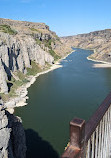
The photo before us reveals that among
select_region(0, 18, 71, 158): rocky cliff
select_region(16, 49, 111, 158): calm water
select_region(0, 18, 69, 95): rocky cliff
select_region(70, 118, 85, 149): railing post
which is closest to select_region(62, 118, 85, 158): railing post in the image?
select_region(70, 118, 85, 149): railing post

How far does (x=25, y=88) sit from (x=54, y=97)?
10373 millimetres

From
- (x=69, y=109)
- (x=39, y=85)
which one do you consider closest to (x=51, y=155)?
(x=69, y=109)

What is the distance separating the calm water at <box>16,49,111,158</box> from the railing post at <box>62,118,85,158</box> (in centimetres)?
1782

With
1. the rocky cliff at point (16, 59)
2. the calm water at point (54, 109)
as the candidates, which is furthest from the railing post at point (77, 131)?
the rocky cliff at point (16, 59)

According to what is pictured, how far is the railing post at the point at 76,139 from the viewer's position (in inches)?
84.3

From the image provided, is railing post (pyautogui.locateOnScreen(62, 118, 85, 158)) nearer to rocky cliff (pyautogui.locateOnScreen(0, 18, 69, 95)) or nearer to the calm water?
the calm water

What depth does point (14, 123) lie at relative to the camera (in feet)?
51.4

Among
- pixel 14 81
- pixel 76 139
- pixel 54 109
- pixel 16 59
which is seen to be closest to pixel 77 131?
pixel 76 139

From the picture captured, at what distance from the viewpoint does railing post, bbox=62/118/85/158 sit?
2.14m

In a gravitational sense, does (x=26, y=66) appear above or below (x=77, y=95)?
above

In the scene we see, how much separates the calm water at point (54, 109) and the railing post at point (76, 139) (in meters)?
17.8

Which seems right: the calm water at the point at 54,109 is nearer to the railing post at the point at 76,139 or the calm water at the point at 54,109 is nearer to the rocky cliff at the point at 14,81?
the rocky cliff at the point at 14,81

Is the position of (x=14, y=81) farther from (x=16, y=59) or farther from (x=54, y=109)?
(x=54, y=109)

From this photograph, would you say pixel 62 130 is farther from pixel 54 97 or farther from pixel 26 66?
pixel 26 66
